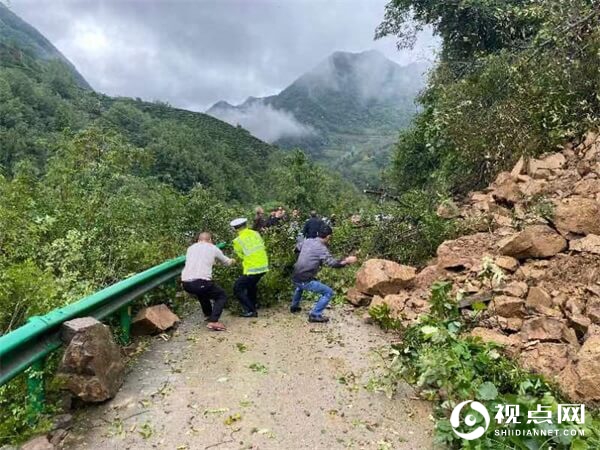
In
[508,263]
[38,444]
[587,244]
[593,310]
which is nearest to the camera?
[38,444]

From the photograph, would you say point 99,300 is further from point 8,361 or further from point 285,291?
point 285,291

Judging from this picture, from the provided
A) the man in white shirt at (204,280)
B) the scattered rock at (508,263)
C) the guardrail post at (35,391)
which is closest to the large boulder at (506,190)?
the scattered rock at (508,263)

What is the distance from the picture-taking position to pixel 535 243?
5.80 meters

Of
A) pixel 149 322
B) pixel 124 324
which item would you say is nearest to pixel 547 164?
pixel 149 322

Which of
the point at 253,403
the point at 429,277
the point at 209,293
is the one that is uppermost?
the point at 209,293

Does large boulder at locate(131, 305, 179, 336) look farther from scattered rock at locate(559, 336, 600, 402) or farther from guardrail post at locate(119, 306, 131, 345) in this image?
scattered rock at locate(559, 336, 600, 402)

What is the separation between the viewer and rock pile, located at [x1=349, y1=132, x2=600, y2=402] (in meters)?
4.08

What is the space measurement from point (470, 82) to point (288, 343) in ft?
26.9

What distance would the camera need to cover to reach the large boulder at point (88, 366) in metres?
3.38

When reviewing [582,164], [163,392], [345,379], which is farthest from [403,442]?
[582,164]

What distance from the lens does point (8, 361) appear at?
2.91 m

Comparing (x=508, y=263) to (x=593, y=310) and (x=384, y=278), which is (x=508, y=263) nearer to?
(x=593, y=310)

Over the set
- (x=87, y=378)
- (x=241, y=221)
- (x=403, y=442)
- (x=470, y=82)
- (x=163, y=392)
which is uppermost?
(x=470, y=82)

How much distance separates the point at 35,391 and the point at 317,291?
4.07 metres
